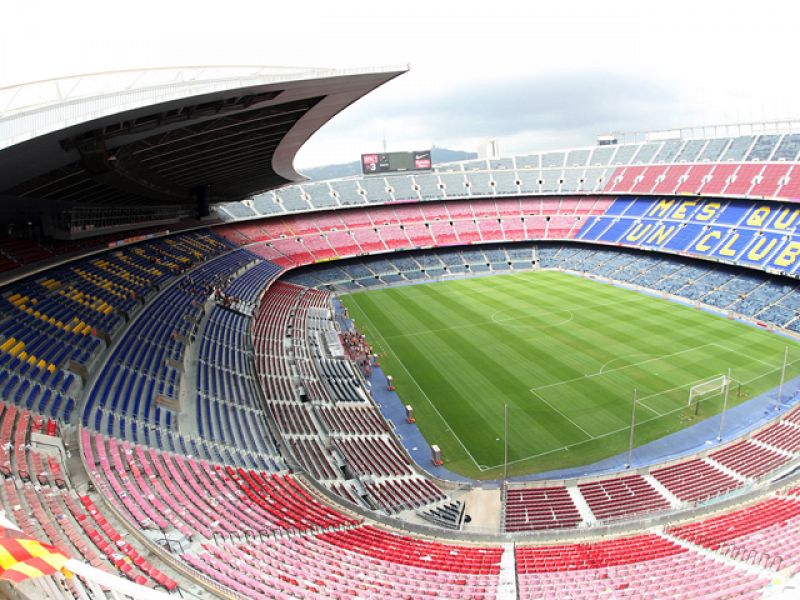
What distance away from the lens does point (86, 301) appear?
70.7 feet

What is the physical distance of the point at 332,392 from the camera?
25.6 meters

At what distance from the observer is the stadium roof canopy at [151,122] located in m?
11.3

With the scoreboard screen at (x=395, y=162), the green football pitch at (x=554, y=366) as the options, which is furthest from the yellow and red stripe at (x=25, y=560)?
the scoreboard screen at (x=395, y=162)

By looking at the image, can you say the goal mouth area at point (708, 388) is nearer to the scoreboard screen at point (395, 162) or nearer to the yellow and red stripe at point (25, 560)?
the yellow and red stripe at point (25, 560)

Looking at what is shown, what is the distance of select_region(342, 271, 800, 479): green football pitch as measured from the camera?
2236 cm

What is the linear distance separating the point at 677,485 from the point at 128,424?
18.8 metres

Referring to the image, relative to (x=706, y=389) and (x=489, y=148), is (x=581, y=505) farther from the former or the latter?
(x=489, y=148)

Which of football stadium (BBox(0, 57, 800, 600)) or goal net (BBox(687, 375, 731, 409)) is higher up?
football stadium (BBox(0, 57, 800, 600))

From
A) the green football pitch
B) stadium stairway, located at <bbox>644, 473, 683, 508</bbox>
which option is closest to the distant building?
the green football pitch

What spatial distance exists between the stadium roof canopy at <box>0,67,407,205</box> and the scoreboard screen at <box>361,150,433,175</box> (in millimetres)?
40327

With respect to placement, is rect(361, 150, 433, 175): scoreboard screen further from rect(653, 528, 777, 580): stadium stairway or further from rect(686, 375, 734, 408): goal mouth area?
rect(653, 528, 777, 580): stadium stairway

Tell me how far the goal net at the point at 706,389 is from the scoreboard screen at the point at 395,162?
49.6 m

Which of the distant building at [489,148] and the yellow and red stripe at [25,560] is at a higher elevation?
the distant building at [489,148]

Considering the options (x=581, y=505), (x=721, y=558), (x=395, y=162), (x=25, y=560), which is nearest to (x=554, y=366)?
(x=581, y=505)
